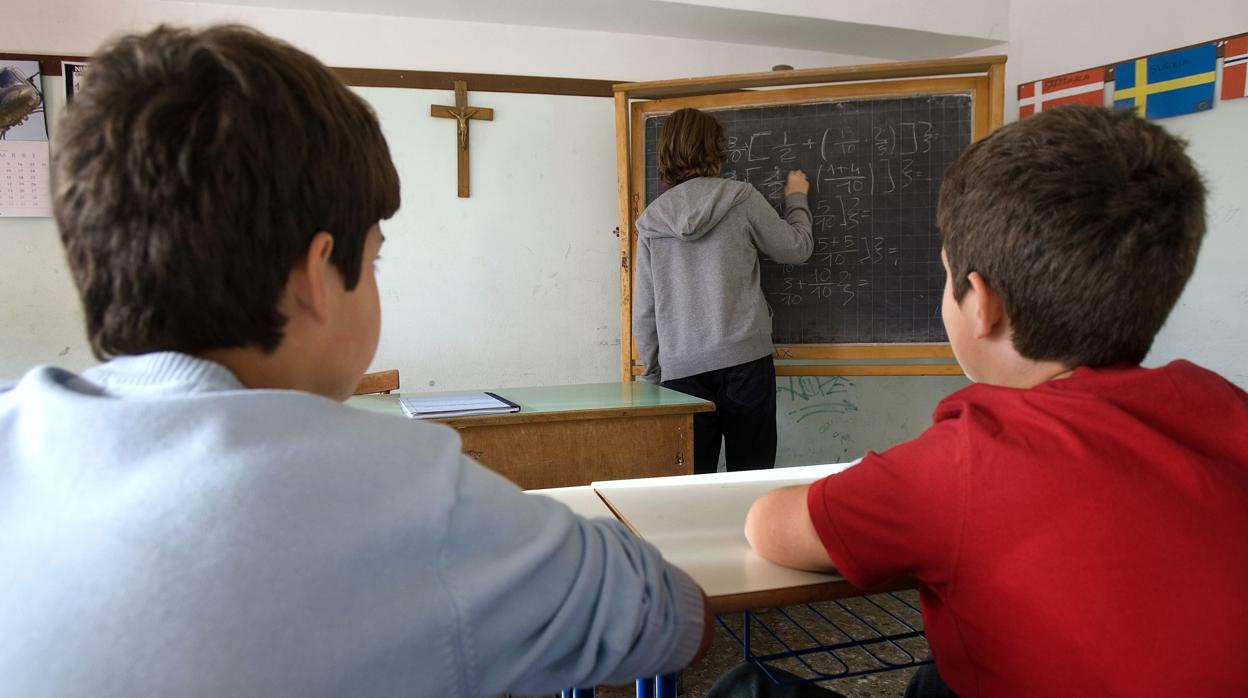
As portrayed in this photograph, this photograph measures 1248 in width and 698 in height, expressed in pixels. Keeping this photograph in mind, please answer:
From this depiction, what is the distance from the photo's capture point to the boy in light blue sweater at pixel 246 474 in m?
0.47

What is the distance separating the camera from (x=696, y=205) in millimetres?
2820

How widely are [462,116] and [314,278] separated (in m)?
3.24

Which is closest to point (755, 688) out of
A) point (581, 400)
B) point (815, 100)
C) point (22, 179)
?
point (581, 400)

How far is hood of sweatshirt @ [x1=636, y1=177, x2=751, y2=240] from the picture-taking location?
9.21 ft

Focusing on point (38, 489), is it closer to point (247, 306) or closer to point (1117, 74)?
point (247, 306)

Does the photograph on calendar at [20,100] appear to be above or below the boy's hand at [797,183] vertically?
above

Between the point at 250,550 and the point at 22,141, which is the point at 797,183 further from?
the point at 22,141

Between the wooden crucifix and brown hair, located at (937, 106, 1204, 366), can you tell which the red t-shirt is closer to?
brown hair, located at (937, 106, 1204, 366)

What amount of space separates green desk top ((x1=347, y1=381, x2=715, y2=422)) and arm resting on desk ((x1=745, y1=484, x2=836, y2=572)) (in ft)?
3.92

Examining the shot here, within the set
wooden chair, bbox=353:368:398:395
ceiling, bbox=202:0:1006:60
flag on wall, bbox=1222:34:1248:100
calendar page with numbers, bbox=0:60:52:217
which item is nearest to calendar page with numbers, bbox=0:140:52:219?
calendar page with numbers, bbox=0:60:52:217

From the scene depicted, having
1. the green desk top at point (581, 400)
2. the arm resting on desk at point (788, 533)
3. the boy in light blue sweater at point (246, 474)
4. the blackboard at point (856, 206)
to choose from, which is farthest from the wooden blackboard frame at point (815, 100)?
the boy in light blue sweater at point (246, 474)

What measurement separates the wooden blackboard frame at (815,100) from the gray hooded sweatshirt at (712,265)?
28 centimetres

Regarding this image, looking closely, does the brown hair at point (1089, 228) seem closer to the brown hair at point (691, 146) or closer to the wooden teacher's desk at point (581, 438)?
the wooden teacher's desk at point (581, 438)

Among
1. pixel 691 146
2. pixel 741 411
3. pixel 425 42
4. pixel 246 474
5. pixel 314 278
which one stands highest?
pixel 425 42
